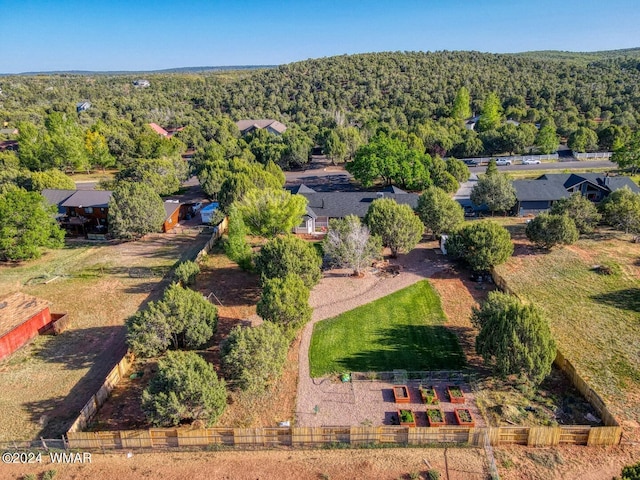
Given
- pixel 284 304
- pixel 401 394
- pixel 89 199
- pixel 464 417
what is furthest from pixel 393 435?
pixel 89 199

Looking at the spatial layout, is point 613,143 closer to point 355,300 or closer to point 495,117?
point 495,117

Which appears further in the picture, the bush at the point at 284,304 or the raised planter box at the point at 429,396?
the bush at the point at 284,304

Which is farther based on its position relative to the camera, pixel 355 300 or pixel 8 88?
pixel 8 88

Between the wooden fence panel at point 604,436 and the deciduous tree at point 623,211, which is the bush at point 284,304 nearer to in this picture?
the wooden fence panel at point 604,436

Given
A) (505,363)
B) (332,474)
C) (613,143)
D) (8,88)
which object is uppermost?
(8,88)

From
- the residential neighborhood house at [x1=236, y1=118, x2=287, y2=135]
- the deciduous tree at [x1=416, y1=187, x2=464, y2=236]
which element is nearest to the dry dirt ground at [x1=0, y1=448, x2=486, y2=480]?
the deciduous tree at [x1=416, y1=187, x2=464, y2=236]

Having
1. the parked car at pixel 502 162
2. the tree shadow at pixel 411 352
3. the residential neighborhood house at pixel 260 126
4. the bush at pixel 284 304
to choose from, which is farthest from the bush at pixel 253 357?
the residential neighborhood house at pixel 260 126

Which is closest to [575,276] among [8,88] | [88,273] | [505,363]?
[505,363]
